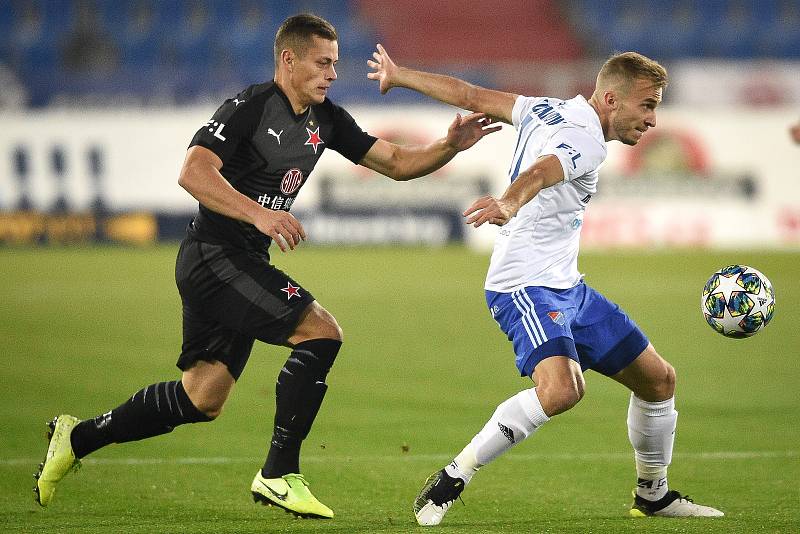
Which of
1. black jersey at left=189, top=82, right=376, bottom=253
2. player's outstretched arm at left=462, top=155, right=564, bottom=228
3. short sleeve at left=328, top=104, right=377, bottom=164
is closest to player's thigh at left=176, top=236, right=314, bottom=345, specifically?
black jersey at left=189, top=82, right=376, bottom=253

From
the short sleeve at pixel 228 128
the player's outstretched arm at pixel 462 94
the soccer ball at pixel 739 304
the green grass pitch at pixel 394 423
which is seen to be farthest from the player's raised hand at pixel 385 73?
the green grass pitch at pixel 394 423

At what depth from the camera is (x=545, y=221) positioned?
19.5 ft

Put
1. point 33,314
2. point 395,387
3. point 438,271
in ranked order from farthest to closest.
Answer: point 438,271 < point 33,314 < point 395,387

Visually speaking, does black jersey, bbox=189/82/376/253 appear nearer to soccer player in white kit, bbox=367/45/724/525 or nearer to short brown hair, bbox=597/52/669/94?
soccer player in white kit, bbox=367/45/724/525

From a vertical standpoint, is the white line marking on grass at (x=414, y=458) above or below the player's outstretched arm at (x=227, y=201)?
below

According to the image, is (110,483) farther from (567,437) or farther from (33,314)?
(33,314)

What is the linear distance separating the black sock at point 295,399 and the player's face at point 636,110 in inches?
66.1

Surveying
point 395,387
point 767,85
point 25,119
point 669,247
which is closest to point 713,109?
point 767,85

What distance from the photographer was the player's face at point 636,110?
590cm

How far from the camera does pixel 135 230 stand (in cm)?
2462

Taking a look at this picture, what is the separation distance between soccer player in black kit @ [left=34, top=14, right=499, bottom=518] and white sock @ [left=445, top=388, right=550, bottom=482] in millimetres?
697

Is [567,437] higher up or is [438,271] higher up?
[567,437]

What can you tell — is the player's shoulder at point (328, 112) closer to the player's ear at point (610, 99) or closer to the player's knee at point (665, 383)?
the player's ear at point (610, 99)

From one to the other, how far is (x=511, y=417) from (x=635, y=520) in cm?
83
